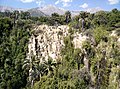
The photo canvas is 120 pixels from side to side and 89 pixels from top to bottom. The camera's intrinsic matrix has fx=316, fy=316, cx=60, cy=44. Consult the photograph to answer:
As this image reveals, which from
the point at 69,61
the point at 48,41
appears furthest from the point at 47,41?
the point at 69,61

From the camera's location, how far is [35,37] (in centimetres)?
8169

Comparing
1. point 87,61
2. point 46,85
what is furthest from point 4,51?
point 87,61

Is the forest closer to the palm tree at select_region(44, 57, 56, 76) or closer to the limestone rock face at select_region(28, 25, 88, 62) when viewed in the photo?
the palm tree at select_region(44, 57, 56, 76)

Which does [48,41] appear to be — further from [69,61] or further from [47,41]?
[69,61]

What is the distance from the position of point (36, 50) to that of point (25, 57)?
3.38m

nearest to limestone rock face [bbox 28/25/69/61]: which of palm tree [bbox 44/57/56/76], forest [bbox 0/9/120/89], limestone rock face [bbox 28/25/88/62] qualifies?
limestone rock face [bbox 28/25/88/62]

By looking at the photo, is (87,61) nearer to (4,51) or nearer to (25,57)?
(25,57)

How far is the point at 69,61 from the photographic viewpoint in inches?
2928

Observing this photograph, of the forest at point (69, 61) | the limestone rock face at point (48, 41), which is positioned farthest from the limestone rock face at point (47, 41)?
the forest at point (69, 61)

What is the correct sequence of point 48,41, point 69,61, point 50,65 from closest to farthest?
point 69,61 → point 50,65 → point 48,41

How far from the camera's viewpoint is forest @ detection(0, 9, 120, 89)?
231 feet

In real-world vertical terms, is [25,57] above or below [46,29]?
below

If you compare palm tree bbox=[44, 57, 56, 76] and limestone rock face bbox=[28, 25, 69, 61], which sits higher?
limestone rock face bbox=[28, 25, 69, 61]

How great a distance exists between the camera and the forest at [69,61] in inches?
2768
